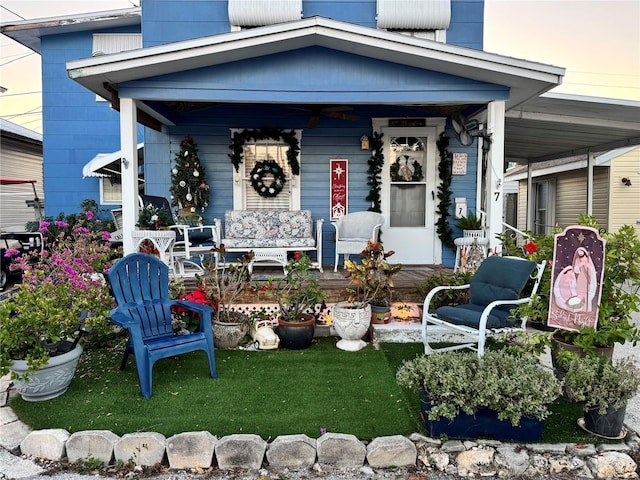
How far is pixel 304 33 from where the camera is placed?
14.5 ft

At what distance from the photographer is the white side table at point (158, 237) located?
465 cm

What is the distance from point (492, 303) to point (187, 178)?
4542 millimetres

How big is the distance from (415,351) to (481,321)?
0.97 metres

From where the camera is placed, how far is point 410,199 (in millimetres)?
6613

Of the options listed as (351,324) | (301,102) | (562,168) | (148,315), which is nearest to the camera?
(148,315)

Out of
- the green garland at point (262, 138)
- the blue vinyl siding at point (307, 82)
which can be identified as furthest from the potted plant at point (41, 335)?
the green garland at point (262, 138)

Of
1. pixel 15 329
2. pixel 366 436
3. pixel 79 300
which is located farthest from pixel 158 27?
pixel 366 436

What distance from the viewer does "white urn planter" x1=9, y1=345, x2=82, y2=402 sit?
113 inches

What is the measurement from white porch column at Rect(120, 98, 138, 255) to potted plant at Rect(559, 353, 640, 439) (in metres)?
4.20

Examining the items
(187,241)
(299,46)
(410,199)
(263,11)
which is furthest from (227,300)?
(263,11)

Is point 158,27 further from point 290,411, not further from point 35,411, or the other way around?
point 290,411

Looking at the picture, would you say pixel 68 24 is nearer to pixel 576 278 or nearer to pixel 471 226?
pixel 471 226

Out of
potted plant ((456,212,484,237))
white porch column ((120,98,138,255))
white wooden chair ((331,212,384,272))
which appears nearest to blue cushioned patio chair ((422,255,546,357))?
potted plant ((456,212,484,237))

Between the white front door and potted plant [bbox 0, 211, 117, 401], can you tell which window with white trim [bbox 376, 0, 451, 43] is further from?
potted plant [bbox 0, 211, 117, 401]
